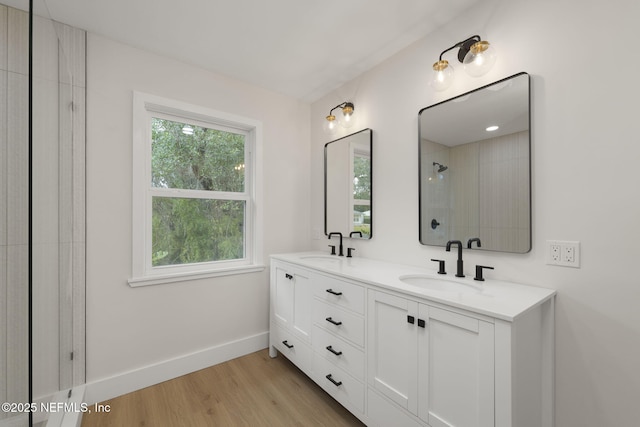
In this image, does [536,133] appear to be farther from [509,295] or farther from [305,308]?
[305,308]

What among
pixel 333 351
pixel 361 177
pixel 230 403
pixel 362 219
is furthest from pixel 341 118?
pixel 230 403

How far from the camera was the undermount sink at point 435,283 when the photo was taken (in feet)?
5.08

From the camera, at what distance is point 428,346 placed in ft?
4.15

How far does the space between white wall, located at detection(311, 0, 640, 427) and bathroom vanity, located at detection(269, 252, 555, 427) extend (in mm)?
110

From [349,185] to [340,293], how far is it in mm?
1104

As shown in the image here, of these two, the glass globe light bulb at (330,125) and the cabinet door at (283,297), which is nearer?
the cabinet door at (283,297)

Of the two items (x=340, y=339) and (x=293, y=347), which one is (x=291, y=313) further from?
(x=340, y=339)

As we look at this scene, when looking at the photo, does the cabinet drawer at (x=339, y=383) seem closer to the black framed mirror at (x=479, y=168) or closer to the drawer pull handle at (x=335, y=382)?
the drawer pull handle at (x=335, y=382)

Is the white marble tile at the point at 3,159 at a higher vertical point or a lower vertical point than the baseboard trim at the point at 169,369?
higher

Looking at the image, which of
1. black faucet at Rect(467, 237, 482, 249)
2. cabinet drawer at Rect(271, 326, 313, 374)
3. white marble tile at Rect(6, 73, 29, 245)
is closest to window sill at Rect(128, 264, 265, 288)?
cabinet drawer at Rect(271, 326, 313, 374)

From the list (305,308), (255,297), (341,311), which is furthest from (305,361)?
(255,297)

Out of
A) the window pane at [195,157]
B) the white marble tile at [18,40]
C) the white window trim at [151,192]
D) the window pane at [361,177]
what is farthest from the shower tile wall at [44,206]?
the window pane at [361,177]

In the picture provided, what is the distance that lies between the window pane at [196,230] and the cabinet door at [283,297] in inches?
19.9

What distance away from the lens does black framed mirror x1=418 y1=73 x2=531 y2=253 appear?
4.82 feet
